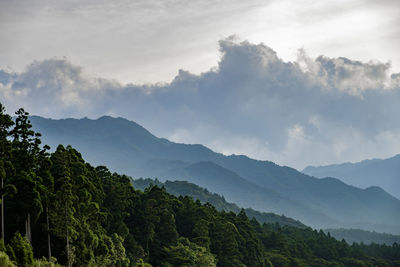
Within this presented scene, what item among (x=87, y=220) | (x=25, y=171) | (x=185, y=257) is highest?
(x=25, y=171)

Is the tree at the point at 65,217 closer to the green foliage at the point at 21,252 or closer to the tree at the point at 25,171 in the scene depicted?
the tree at the point at 25,171

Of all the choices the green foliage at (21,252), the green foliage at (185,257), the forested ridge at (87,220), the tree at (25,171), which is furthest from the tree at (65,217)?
the green foliage at (185,257)

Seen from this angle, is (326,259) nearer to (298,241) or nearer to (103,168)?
(298,241)

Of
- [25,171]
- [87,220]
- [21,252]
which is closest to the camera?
[21,252]

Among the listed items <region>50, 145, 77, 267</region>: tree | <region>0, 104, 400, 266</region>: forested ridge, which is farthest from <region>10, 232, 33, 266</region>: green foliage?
<region>50, 145, 77, 267</region>: tree

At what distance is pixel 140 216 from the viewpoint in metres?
84.1

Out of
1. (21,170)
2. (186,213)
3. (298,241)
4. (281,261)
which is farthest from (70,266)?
(298,241)

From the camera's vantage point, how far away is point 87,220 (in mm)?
66000

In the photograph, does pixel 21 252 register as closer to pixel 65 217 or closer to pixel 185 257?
pixel 65 217

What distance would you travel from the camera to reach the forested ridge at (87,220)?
51438 millimetres

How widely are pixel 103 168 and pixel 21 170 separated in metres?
30.0

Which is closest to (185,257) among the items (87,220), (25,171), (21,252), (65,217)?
(87,220)

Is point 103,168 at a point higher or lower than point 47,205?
higher

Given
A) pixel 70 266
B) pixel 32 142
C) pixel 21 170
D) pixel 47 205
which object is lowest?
pixel 70 266
